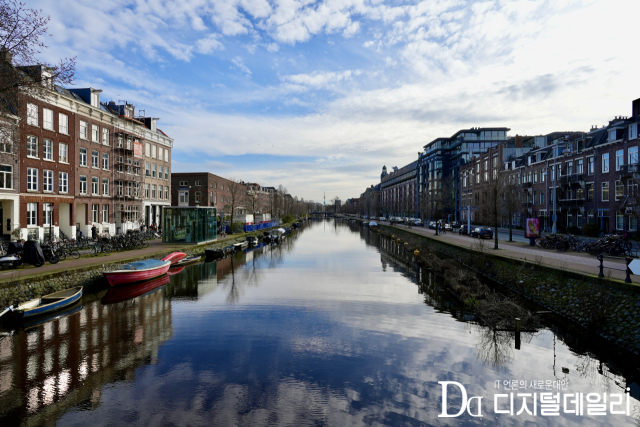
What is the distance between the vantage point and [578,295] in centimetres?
1655

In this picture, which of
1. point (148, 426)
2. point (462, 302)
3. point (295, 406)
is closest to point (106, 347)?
point (148, 426)

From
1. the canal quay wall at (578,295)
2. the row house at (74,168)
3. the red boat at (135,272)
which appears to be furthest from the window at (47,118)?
the canal quay wall at (578,295)

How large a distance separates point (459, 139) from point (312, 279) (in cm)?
8323

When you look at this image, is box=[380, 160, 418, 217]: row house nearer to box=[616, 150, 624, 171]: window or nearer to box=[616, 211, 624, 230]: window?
box=[616, 150, 624, 171]: window

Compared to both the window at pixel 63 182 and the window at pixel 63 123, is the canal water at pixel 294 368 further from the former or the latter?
the window at pixel 63 123

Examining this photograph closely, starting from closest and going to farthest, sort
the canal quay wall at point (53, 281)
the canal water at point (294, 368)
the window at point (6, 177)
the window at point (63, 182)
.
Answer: the canal water at point (294, 368) → the canal quay wall at point (53, 281) → the window at point (6, 177) → the window at point (63, 182)

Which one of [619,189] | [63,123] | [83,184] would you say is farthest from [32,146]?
[619,189]

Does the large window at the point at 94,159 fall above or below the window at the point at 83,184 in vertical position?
above

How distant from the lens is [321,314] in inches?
688

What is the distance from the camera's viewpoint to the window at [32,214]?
31672 mm

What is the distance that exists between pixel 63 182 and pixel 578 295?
43.6 m

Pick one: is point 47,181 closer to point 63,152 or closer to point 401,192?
point 63,152

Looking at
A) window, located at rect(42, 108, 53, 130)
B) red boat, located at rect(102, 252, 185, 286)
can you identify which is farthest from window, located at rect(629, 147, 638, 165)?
window, located at rect(42, 108, 53, 130)

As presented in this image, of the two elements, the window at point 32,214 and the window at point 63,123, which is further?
the window at point 63,123
